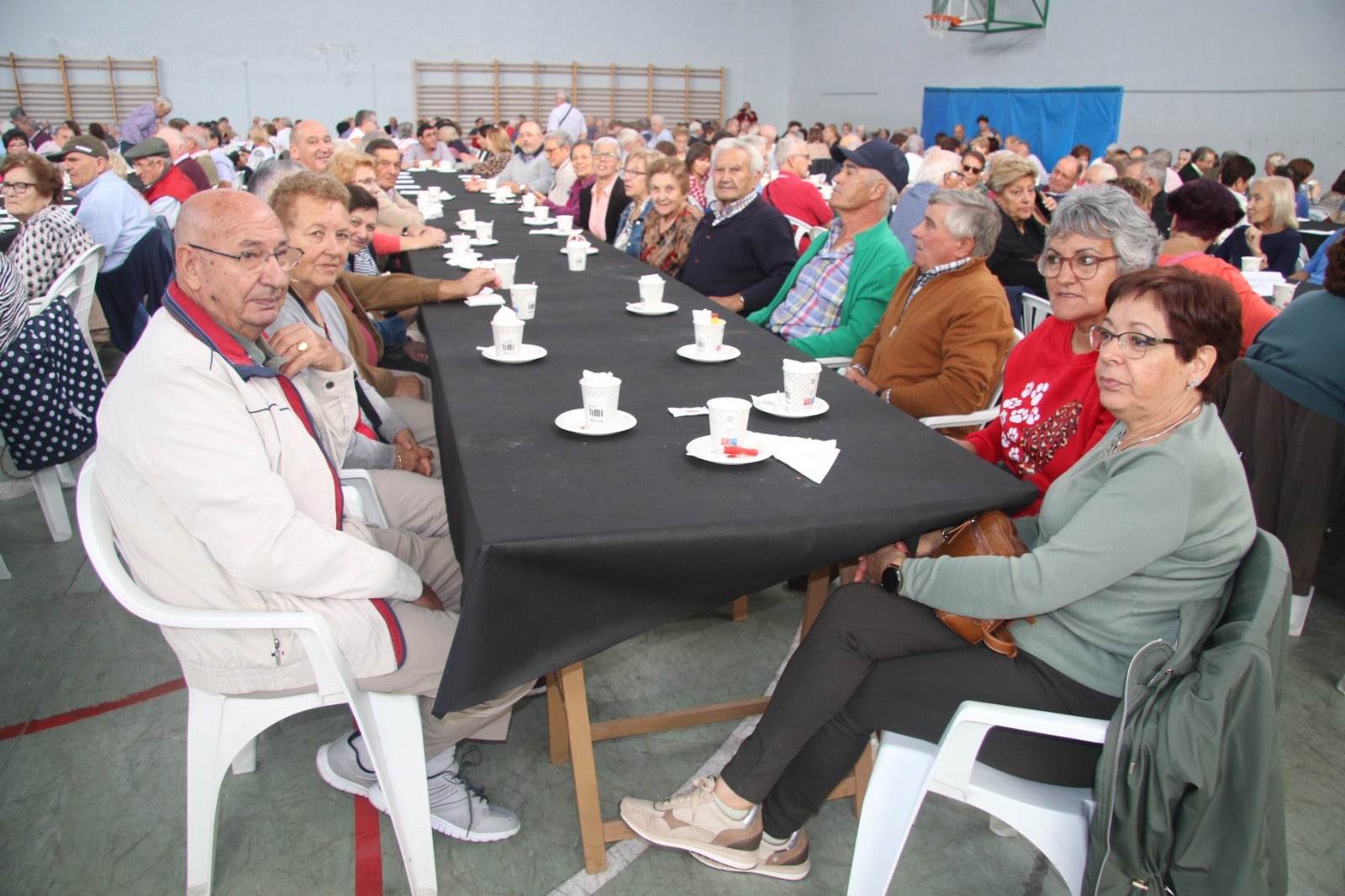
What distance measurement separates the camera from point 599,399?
67.0 inches

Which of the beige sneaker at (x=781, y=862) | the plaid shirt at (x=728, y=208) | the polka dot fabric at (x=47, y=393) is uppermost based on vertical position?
the plaid shirt at (x=728, y=208)

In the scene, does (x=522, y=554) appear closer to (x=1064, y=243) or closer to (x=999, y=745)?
(x=999, y=745)

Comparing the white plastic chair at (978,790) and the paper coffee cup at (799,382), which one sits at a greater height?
the paper coffee cup at (799,382)

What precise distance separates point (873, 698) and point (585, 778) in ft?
1.93

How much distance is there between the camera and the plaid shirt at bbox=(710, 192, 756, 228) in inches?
143

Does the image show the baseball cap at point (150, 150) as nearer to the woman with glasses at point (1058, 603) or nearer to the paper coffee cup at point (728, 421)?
the paper coffee cup at point (728, 421)

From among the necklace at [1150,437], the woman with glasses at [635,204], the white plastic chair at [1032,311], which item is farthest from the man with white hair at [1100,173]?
the necklace at [1150,437]

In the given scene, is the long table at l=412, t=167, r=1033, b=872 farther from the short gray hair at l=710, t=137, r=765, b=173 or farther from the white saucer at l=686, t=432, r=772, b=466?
the short gray hair at l=710, t=137, r=765, b=173

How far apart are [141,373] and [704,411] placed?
1.03 meters

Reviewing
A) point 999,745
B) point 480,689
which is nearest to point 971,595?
point 999,745

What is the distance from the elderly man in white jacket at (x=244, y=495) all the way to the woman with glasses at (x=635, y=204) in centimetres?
292

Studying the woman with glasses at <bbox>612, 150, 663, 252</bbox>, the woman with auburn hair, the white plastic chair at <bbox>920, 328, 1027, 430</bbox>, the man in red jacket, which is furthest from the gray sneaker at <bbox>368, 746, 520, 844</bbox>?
the man in red jacket

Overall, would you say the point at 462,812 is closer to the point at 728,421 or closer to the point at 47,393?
the point at 728,421

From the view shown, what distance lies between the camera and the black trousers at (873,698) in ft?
4.66
